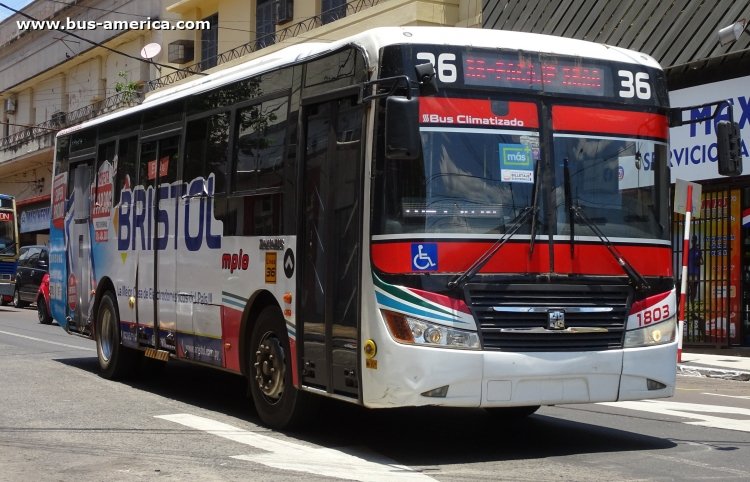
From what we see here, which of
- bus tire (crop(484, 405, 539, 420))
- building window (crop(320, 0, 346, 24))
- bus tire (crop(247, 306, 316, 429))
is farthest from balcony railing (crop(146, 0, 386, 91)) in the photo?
bus tire (crop(484, 405, 539, 420))

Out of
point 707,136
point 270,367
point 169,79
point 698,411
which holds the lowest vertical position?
point 698,411

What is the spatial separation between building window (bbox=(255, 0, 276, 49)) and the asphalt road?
63.1 ft

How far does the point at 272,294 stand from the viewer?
9117 mm

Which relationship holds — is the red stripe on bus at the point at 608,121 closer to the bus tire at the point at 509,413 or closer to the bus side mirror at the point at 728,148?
the bus side mirror at the point at 728,148

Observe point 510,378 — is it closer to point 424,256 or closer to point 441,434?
point 424,256

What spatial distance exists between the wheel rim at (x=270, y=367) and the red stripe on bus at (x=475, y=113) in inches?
103

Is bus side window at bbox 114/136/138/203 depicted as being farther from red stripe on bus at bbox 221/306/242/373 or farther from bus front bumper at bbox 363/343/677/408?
bus front bumper at bbox 363/343/677/408

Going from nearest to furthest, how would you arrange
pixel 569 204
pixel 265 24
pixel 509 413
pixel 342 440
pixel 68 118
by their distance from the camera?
pixel 569 204 < pixel 342 440 < pixel 509 413 < pixel 265 24 < pixel 68 118

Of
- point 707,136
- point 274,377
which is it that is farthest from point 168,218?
point 707,136

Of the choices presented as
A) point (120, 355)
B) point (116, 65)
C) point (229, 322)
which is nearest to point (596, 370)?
point (229, 322)

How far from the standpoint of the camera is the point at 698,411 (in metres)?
11.2

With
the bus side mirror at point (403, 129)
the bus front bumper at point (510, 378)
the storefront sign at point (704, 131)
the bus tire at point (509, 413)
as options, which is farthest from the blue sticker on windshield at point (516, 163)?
the storefront sign at point (704, 131)

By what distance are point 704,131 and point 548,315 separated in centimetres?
1261

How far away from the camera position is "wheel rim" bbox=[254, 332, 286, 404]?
905 centimetres
